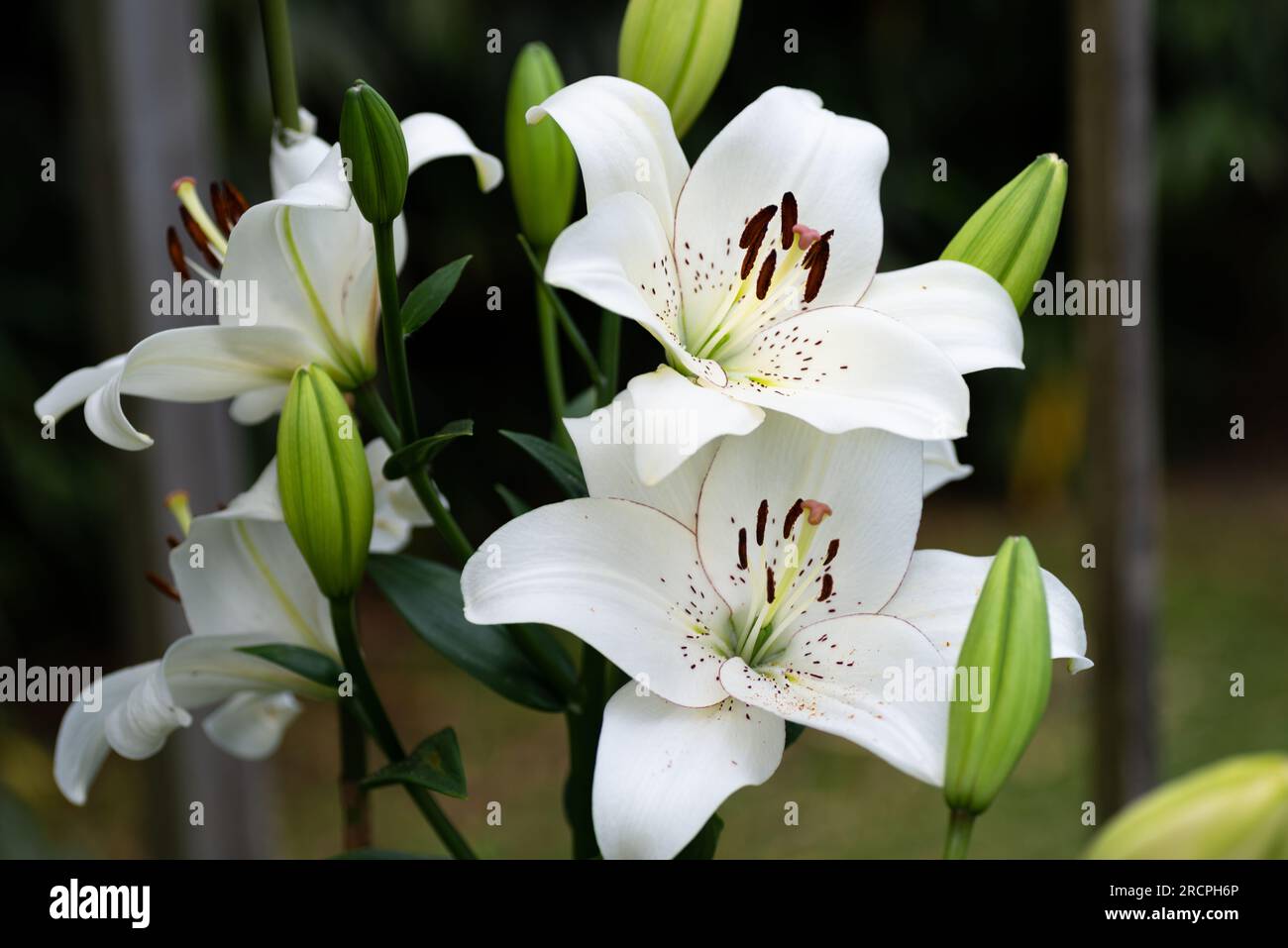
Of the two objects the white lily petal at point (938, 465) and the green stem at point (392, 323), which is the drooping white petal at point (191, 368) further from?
the white lily petal at point (938, 465)

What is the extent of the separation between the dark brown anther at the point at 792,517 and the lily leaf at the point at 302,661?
142 millimetres

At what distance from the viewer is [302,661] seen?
1.27ft

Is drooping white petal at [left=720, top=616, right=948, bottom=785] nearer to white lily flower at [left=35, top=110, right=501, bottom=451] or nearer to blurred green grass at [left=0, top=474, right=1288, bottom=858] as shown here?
white lily flower at [left=35, top=110, right=501, bottom=451]

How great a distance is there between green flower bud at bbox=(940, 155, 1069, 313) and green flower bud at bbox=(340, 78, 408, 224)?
0.51 feet

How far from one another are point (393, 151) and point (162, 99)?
79 cm

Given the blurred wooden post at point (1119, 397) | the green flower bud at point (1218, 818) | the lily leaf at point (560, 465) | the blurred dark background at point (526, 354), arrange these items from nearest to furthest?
the green flower bud at point (1218, 818)
the lily leaf at point (560, 465)
the blurred wooden post at point (1119, 397)
the blurred dark background at point (526, 354)

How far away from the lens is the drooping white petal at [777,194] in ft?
1.23

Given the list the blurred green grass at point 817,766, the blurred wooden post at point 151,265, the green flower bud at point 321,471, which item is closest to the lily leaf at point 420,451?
the green flower bud at point 321,471

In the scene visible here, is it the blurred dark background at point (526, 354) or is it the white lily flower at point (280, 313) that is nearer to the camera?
the white lily flower at point (280, 313)

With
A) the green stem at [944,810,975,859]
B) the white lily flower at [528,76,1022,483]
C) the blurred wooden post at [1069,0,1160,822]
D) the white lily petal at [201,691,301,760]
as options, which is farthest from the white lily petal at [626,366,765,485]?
the blurred wooden post at [1069,0,1160,822]

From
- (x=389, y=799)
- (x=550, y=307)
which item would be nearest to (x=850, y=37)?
(x=389, y=799)

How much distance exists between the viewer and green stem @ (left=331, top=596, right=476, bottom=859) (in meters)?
0.38
